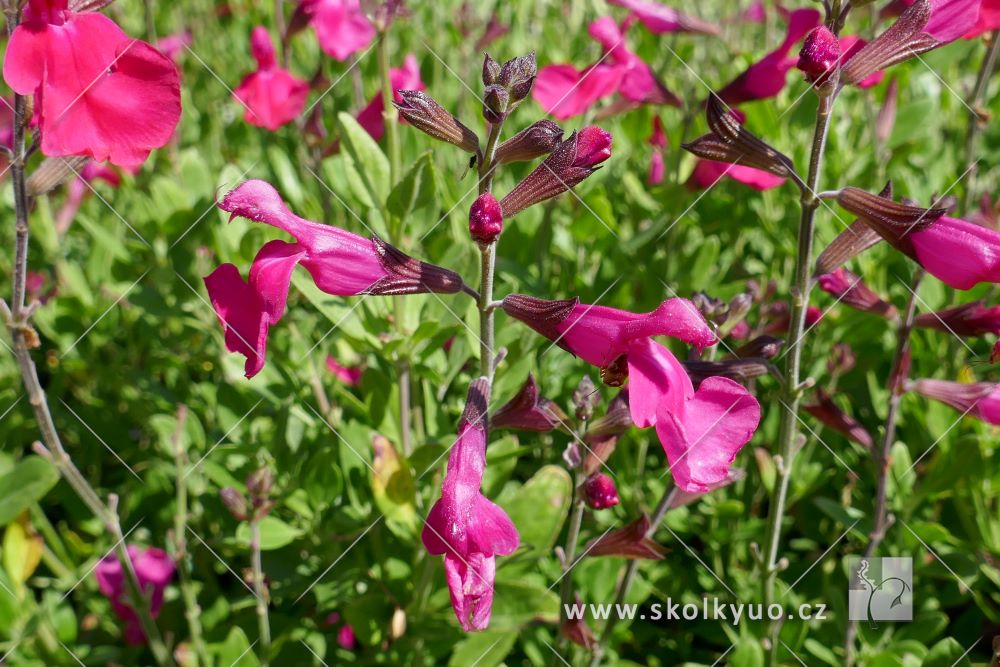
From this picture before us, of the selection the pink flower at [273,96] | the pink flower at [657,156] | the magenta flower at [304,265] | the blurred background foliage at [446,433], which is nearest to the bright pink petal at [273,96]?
the pink flower at [273,96]

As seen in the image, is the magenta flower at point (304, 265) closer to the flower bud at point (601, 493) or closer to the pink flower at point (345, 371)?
the flower bud at point (601, 493)

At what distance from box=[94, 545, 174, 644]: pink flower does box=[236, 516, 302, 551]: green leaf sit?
49 cm

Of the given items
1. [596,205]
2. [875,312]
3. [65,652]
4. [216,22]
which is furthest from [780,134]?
[216,22]

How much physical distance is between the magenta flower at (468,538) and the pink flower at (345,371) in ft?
3.59

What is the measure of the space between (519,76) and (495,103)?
0.06 metres

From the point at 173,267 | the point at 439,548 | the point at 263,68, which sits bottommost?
the point at 439,548

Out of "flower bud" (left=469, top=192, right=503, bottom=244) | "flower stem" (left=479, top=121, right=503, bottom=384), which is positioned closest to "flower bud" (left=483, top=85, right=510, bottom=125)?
"flower stem" (left=479, top=121, right=503, bottom=384)

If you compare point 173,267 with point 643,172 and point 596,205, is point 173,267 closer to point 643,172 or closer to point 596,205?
point 596,205

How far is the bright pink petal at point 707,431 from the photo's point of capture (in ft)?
3.58

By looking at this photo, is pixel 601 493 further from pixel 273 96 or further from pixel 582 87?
pixel 273 96

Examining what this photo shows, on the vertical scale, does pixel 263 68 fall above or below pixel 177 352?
above

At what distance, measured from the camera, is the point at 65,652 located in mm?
1961

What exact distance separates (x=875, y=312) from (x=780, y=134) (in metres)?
0.80

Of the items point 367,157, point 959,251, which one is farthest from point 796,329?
point 367,157
